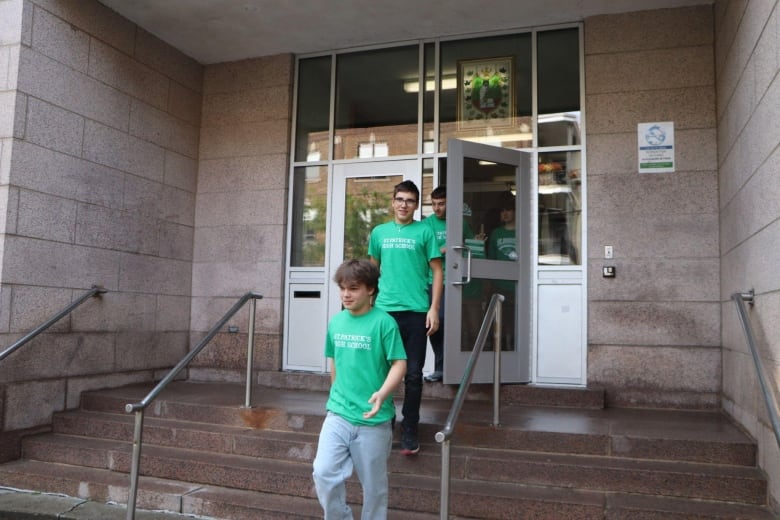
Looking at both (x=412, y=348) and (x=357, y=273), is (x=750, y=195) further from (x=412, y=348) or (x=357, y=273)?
(x=357, y=273)

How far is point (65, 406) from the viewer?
5.53m

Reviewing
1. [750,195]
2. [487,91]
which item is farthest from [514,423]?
[487,91]

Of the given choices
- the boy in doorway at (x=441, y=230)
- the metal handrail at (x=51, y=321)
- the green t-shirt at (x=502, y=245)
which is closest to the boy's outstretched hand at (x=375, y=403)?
the boy in doorway at (x=441, y=230)

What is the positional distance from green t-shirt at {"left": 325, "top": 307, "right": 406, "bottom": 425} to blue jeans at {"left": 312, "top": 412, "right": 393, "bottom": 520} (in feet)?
0.20

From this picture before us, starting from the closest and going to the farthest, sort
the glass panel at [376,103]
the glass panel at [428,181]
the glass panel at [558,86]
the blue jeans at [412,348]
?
the blue jeans at [412,348] → the glass panel at [558,86] → the glass panel at [428,181] → the glass panel at [376,103]

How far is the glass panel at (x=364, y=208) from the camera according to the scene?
22.1ft

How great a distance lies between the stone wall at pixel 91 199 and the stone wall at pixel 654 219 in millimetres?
4276

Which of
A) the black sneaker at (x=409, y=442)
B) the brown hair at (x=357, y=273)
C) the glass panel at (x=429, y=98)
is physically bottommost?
the black sneaker at (x=409, y=442)

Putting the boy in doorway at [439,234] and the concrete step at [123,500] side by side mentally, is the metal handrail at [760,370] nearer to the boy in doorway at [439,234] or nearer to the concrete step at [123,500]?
the concrete step at [123,500]

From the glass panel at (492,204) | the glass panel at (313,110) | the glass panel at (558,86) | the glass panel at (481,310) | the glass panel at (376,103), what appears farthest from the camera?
the glass panel at (313,110)

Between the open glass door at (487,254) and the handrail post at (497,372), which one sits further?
the open glass door at (487,254)

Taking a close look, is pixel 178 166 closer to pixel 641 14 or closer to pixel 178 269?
pixel 178 269

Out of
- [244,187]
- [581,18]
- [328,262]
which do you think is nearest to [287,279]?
[328,262]

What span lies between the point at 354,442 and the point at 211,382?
427 cm
